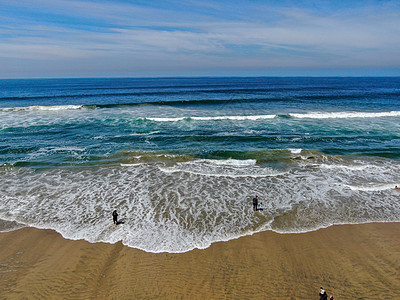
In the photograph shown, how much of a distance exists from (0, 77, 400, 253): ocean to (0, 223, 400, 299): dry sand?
2.77 feet

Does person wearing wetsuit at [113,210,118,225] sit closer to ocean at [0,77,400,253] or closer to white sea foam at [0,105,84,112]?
ocean at [0,77,400,253]

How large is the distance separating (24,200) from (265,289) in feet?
50.4

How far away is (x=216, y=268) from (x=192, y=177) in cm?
884

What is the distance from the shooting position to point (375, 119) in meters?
35.8

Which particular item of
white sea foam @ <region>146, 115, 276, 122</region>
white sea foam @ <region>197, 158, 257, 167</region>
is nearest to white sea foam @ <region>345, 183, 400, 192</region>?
white sea foam @ <region>197, 158, 257, 167</region>

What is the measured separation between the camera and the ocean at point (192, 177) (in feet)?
41.8

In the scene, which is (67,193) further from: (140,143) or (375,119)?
(375,119)

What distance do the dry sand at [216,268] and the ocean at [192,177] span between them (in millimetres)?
845

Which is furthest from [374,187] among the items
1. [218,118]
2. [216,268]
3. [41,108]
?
[41,108]

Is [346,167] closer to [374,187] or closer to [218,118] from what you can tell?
[374,187]

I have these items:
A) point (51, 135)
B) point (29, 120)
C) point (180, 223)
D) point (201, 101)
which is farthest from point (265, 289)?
point (201, 101)

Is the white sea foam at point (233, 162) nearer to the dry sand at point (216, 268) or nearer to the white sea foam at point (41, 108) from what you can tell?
the dry sand at point (216, 268)

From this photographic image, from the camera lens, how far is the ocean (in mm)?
12727

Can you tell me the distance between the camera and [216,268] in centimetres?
964
